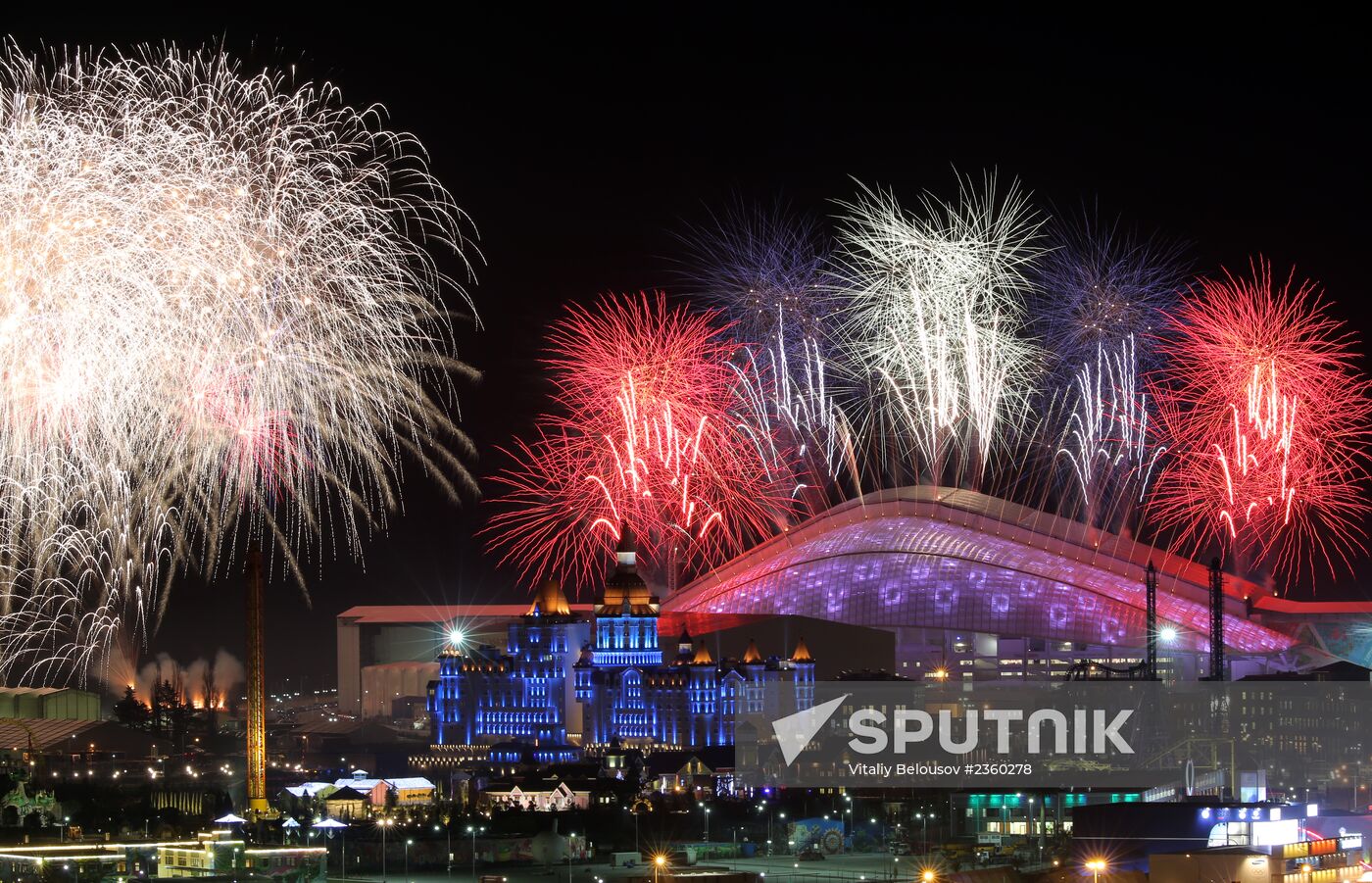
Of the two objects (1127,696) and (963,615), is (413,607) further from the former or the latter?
(1127,696)

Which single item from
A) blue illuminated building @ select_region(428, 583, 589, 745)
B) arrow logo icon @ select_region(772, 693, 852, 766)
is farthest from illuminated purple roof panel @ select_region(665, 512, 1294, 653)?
arrow logo icon @ select_region(772, 693, 852, 766)

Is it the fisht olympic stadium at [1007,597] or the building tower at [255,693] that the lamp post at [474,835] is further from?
the fisht olympic stadium at [1007,597]

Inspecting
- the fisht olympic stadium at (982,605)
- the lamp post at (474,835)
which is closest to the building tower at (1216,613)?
the fisht olympic stadium at (982,605)

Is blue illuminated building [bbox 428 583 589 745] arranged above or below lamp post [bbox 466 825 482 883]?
above

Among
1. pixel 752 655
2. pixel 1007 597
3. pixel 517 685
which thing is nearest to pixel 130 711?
pixel 517 685

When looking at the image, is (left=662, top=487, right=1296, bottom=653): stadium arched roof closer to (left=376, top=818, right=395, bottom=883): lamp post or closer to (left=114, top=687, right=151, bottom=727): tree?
(left=114, top=687, right=151, bottom=727): tree

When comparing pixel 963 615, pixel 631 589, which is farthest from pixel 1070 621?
pixel 631 589
